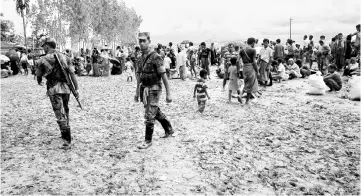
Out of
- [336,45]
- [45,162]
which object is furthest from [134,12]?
[45,162]

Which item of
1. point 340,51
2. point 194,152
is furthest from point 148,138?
point 340,51

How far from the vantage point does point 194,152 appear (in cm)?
550

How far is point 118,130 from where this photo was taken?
7.14 meters

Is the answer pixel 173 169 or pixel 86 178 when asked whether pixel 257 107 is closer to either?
pixel 173 169

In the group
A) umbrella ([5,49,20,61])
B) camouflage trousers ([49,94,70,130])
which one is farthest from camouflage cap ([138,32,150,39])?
umbrella ([5,49,20,61])

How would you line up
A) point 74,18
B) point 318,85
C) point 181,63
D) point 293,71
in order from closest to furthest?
point 318,85 < point 293,71 < point 181,63 < point 74,18

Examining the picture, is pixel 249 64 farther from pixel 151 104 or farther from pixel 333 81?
pixel 151 104

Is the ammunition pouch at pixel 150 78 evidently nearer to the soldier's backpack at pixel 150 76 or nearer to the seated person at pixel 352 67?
the soldier's backpack at pixel 150 76

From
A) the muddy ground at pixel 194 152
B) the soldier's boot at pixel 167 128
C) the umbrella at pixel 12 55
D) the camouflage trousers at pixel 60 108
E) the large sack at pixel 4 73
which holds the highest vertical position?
the umbrella at pixel 12 55

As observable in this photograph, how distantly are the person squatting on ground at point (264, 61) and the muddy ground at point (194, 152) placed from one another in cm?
293

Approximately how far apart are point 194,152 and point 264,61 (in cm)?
774

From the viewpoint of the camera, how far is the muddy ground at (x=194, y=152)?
4.23 meters

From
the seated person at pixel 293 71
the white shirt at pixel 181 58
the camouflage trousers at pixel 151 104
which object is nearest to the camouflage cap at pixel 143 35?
the camouflage trousers at pixel 151 104

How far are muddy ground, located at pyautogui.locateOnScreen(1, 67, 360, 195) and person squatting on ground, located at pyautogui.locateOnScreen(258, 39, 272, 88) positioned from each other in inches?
115
